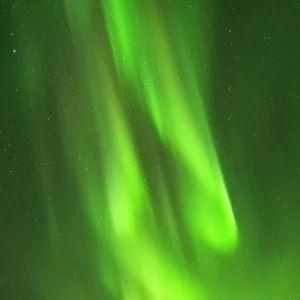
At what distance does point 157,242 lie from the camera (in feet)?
2.14

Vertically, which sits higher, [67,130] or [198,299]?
[67,130]

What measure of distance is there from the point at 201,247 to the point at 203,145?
14 centimetres

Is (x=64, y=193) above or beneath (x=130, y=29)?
beneath

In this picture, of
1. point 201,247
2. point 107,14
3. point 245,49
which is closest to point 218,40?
point 245,49

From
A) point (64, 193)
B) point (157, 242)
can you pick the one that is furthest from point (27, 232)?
point (157, 242)

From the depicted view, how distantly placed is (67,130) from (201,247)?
235 millimetres

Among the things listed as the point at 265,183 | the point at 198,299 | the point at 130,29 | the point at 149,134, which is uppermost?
the point at 130,29

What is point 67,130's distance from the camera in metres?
0.64

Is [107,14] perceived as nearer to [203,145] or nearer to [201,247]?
[203,145]

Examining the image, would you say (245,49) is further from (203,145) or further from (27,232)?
(27,232)

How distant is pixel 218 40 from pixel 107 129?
0.59ft

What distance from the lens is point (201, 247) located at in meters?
0.64

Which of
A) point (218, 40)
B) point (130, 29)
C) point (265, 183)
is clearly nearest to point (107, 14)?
point (130, 29)

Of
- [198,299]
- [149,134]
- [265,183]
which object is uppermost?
[149,134]
